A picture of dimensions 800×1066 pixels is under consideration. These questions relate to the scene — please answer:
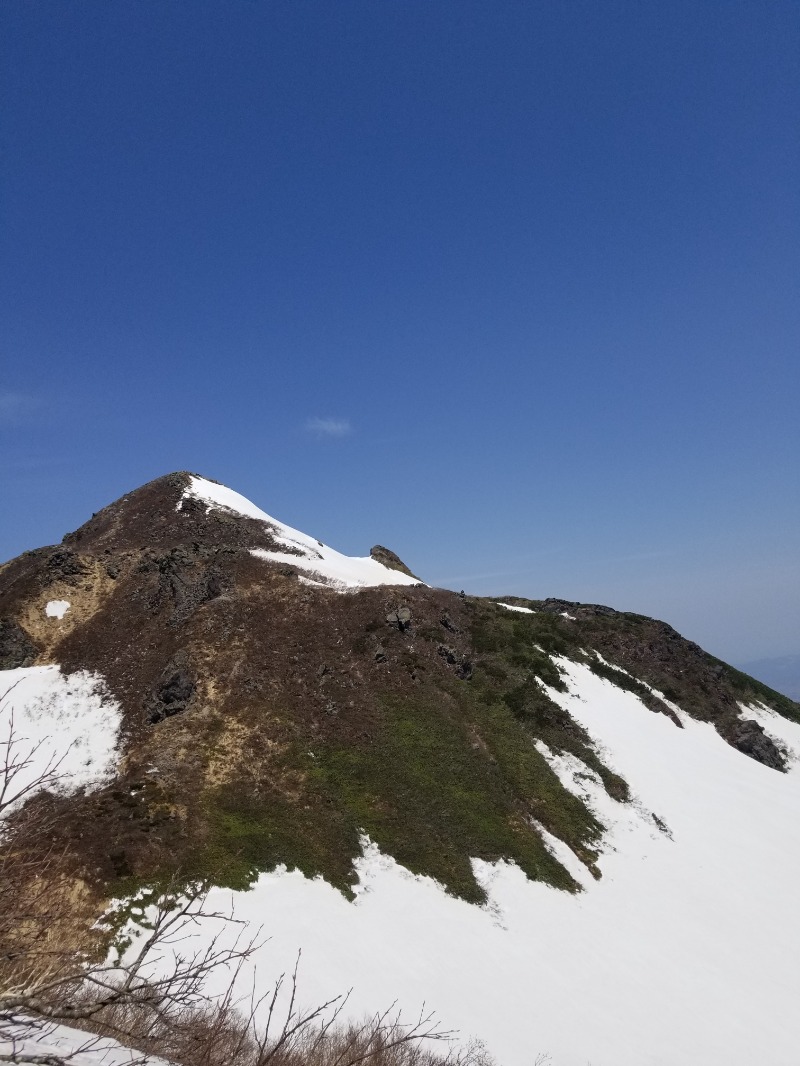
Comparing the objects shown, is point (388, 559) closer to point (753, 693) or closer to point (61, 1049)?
point (753, 693)

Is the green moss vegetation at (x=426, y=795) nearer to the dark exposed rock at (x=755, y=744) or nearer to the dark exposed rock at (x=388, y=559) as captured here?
the dark exposed rock at (x=755, y=744)

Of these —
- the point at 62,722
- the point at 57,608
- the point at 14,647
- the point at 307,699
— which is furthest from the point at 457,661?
the point at 14,647

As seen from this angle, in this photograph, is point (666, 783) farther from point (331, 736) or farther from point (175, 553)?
point (175, 553)

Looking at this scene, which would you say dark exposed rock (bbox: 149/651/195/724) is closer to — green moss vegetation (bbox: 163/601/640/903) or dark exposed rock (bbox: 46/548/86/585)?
green moss vegetation (bbox: 163/601/640/903)

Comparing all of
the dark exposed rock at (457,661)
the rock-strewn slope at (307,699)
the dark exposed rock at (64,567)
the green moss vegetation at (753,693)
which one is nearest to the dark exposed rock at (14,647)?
the rock-strewn slope at (307,699)

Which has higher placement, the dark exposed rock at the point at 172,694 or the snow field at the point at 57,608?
the snow field at the point at 57,608
